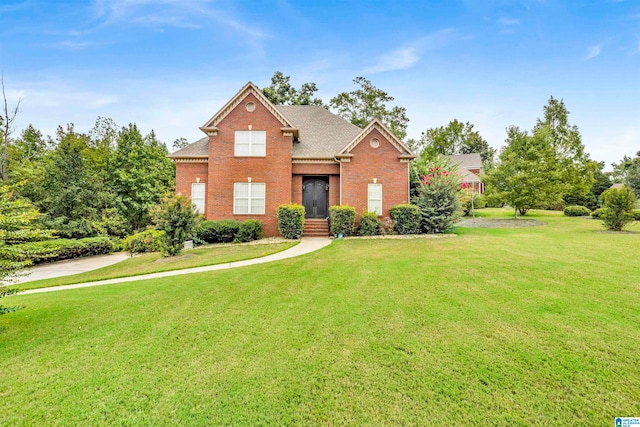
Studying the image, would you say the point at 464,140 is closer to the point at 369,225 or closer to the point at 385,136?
the point at 385,136

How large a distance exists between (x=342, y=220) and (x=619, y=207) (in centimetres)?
1385

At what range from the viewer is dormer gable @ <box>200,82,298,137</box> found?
1537cm

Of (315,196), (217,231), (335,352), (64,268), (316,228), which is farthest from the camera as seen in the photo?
(315,196)

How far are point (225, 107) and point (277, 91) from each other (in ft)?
36.5

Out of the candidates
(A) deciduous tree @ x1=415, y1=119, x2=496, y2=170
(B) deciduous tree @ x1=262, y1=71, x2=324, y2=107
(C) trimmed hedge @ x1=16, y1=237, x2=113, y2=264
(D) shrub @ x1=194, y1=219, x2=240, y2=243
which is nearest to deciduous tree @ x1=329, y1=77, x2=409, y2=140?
(B) deciduous tree @ x1=262, y1=71, x2=324, y2=107

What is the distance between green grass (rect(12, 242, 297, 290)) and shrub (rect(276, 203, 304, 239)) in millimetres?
1282

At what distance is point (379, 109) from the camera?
2702cm

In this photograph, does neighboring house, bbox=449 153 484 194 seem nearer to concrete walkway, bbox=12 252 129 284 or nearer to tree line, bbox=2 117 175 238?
tree line, bbox=2 117 175 238

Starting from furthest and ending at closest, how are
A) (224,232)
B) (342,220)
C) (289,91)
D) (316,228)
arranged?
(289,91) → (316,228) → (342,220) → (224,232)

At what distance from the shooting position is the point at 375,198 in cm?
1586

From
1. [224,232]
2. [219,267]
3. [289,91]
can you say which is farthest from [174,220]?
[289,91]

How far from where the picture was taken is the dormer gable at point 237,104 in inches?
605

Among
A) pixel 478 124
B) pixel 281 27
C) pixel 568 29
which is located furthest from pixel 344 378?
pixel 478 124

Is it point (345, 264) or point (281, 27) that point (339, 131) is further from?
point (345, 264)
